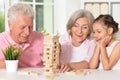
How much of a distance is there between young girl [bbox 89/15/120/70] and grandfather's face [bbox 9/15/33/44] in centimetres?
54

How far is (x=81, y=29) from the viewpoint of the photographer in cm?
277

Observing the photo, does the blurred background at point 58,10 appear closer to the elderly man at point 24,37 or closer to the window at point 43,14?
the window at point 43,14

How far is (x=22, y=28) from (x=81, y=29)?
56cm

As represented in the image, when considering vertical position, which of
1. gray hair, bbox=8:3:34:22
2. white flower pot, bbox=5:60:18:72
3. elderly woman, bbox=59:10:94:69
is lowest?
white flower pot, bbox=5:60:18:72

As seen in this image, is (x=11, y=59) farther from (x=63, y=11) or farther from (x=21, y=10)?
(x=63, y=11)

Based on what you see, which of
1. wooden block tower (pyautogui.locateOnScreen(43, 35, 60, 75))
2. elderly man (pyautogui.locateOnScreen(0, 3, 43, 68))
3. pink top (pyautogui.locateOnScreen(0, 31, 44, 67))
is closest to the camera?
wooden block tower (pyautogui.locateOnScreen(43, 35, 60, 75))

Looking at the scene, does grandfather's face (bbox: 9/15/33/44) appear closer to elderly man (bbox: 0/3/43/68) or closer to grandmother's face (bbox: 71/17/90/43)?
elderly man (bbox: 0/3/43/68)

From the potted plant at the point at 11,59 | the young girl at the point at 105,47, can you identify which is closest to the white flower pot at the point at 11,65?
the potted plant at the point at 11,59

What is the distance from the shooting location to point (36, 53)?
2.71 metres

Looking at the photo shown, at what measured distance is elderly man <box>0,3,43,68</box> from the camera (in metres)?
2.46

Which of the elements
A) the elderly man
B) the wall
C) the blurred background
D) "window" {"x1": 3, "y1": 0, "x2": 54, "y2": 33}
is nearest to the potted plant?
the elderly man

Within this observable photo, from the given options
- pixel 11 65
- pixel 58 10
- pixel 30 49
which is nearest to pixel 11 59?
pixel 11 65

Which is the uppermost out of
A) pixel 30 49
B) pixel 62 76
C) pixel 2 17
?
pixel 2 17

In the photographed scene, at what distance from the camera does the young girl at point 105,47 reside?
2.35 meters
